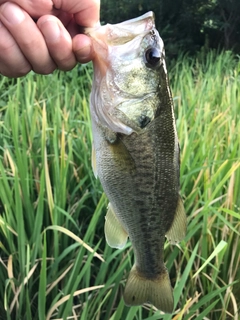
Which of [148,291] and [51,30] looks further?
[148,291]

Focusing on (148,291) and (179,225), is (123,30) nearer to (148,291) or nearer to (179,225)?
(179,225)

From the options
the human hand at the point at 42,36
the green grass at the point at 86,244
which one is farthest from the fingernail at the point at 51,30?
the green grass at the point at 86,244

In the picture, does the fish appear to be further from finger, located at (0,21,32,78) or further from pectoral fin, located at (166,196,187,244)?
finger, located at (0,21,32,78)

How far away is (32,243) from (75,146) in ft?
2.16

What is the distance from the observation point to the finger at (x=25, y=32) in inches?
42.7

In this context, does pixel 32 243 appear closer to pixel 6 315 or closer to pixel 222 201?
pixel 6 315

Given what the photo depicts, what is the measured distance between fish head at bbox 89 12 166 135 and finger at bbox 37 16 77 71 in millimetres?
64

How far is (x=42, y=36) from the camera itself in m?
1.11

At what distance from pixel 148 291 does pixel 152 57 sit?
0.63 meters

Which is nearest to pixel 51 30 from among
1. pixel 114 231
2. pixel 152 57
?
pixel 152 57

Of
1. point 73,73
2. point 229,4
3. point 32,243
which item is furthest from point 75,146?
point 229,4

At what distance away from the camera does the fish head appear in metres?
1.12

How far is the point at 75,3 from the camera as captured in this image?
1.15 metres

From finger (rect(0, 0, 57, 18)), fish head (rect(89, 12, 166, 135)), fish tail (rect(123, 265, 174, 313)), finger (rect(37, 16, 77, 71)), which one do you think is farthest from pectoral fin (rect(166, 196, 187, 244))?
finger (rect(0, 0, 57, 18))
